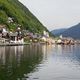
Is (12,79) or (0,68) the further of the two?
(0,68)

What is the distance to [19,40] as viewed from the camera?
193 meters

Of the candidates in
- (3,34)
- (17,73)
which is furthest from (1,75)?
(3,34)

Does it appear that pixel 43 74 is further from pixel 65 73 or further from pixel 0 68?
pixel 0 68

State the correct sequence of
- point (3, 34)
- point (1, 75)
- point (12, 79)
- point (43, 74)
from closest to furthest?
1. point (12, 79)
2. point (1, 75)
3. point (43, 74)
4. point (3, 34)

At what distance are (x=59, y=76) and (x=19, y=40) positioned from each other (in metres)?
152

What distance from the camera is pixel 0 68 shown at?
1842 inches

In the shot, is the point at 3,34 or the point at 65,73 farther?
the point at 3,34

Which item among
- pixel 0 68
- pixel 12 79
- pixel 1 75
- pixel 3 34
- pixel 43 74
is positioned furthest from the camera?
pixel 3 34

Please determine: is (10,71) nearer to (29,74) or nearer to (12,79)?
(29,74)

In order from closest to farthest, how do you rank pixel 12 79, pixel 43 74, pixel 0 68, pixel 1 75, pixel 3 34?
pixel 12 79
pixel 1 75
pixel 43 74
pixel 0 68
pixel 3 34

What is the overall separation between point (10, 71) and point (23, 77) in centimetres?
486

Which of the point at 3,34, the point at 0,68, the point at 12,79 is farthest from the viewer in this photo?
the point at 3,34

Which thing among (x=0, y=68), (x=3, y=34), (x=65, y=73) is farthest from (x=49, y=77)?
(x=3, y=34)

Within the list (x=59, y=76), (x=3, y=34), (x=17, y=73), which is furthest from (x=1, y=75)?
(x=3, y=34)
